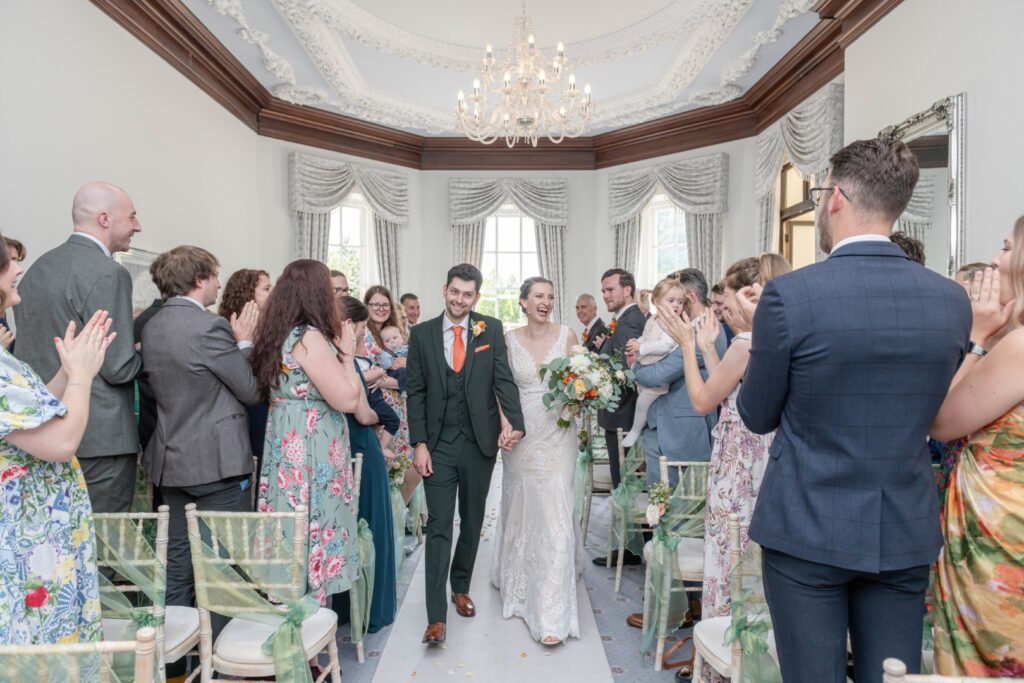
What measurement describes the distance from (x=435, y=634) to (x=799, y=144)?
5545 millimetres

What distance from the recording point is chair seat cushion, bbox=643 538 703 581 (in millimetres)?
3117

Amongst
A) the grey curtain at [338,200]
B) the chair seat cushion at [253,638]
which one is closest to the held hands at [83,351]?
the chair seat cushion at [253,638]

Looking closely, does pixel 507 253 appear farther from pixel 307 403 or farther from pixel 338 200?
pixel 307 403

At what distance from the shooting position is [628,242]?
9.39m

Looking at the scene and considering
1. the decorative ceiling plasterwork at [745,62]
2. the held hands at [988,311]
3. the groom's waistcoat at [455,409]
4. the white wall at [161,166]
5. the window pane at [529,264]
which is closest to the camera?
the held hands at [988,311]

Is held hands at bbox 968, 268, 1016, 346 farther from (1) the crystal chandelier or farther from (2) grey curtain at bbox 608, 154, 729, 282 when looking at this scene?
(2) grey curtain at bbox 608, 154, 729, 282

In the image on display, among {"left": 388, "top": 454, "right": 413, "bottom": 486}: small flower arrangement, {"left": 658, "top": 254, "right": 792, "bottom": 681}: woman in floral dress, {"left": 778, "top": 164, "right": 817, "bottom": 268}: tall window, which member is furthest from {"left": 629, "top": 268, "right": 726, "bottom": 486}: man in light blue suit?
{"left": 778, "top": 164, "right": 817, "bottom": 268}: tall window

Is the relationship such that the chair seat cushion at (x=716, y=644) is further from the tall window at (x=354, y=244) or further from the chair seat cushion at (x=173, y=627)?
the tall window at (x=354, y=244)

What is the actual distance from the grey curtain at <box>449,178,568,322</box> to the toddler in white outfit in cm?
542

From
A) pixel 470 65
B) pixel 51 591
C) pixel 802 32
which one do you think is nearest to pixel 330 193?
Result: pixel 470 65

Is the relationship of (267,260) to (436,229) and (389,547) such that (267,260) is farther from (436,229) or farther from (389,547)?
(389,547)

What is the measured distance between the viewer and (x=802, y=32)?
6.07 m

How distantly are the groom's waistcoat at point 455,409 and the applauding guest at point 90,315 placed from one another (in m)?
1.40

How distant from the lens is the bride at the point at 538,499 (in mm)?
3566
